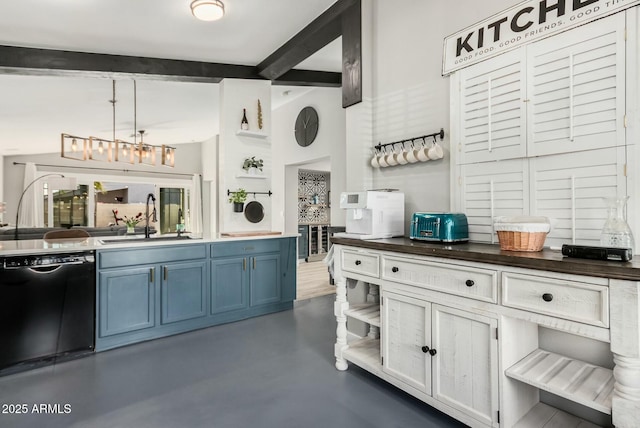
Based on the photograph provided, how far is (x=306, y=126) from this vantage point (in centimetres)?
584

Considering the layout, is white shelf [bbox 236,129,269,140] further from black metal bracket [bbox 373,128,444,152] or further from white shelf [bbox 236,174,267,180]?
black metal bracket [bbox 373,128,444,152]

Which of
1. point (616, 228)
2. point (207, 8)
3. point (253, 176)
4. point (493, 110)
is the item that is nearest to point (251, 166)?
point (253, 176)

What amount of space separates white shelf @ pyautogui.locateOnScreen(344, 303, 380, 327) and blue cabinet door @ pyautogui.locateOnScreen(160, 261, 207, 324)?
1551mm

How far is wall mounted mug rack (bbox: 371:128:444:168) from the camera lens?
94.2 inches

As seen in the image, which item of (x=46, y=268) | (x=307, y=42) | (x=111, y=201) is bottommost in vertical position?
(x=46, y=268)

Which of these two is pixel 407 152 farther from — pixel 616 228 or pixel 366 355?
pixel 366 355

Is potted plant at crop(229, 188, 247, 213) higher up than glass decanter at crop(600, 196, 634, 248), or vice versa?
potted plant at crop(229, 188, 247, 213)

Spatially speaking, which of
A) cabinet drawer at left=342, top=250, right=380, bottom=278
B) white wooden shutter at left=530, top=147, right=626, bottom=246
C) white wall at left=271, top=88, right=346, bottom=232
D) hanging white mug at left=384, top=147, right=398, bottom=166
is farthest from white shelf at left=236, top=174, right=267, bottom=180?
white wooden shutter at left=530, top=147, right=626, bottom=246

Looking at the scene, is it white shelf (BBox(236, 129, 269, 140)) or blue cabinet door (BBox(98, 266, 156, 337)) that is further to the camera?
white shelf (BBox(236, 129, 269, 140))

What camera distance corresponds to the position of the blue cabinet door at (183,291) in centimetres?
315

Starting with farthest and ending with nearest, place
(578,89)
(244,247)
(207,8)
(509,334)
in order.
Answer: (244,247)
(207,8)
(578,89)
(509,334)

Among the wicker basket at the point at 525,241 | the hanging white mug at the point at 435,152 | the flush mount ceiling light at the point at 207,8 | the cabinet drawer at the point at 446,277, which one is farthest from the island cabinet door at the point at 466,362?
the flush mount ceiling light at the point at 207,8

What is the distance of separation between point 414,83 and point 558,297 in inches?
70.4

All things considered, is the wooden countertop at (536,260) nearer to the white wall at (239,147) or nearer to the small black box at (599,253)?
the small black box at (599,253)
